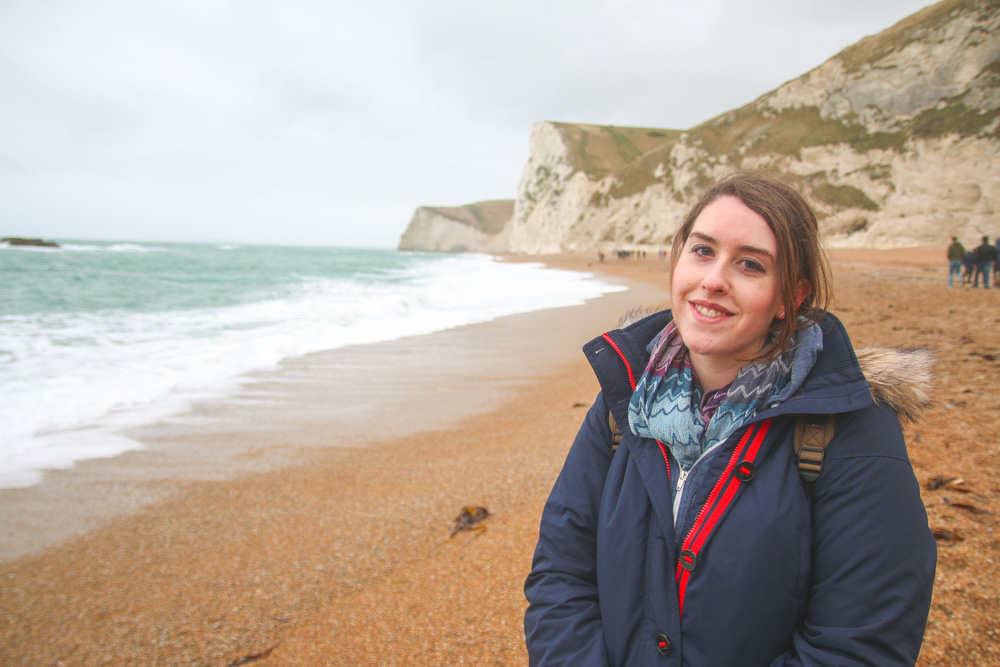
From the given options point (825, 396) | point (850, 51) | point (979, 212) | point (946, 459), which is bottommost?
point (946, 459)

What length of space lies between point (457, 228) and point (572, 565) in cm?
12951

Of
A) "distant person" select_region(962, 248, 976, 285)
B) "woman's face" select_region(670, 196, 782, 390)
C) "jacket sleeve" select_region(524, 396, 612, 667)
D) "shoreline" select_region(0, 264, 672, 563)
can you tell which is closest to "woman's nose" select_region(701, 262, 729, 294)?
"woman's face" select_region(670, 196, 782, 390)

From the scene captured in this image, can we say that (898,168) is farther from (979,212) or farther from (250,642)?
(250,642)

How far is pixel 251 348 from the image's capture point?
28.8ft

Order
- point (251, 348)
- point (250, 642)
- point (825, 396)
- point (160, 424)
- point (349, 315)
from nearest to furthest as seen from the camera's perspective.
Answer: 1. point (825, 396)
2. point (250, 642)
3. point (160, 424)
4. point (251, 348)
5. point (349, 315)

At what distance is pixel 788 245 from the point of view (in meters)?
1.26

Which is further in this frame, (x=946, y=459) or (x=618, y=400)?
(x=946, y=459)

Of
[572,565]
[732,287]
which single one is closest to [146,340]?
[572,565]

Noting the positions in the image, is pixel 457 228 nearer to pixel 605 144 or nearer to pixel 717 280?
pixel 605 144

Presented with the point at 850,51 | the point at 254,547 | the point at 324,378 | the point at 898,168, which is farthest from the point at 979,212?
the point at 254,547

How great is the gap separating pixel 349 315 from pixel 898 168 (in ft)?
127

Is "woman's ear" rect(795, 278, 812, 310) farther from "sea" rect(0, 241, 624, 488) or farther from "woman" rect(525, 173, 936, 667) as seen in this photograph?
"sea" rect(0, 241, 624, 488)

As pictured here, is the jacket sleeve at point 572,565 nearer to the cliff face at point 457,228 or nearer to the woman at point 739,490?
the woman at point 739,490

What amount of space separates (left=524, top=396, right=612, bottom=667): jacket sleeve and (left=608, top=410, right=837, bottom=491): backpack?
1.59 feet
